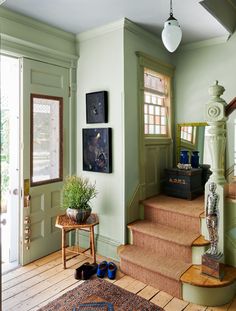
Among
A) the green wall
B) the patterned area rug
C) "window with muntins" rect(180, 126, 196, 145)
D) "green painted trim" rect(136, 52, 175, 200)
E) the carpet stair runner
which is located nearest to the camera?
the patterned area rug

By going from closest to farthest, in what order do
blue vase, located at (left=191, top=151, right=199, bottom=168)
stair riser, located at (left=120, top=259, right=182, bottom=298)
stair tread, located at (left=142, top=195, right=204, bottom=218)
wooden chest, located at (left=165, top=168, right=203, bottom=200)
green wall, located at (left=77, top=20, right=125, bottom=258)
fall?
stair riser, located at (left=120, top=259, right=182, bottom=298) < stair tread, located at (left=142, top=195, right=204, bottom=218) < green wall, located at (left=77, top=20, right=125, bottom=258) < wooden chest, located at (left=165, top=168, right=203, bottom=200) < blue vase, located at (left=191, top=151, right=199, bottom=168)

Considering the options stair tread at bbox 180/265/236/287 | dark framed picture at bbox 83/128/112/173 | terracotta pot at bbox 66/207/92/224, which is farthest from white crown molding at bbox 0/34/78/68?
stair tread at bbox 180/265/236/287

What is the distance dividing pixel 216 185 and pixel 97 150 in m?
1.46

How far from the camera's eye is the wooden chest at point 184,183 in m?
3.39

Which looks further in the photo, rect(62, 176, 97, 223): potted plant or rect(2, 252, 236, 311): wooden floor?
rect(62, 176, 97, 223): potted plant

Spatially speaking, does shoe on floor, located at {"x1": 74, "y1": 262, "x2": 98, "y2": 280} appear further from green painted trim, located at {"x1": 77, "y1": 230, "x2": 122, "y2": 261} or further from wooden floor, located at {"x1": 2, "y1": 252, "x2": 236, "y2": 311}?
green painted trim, located at {"x1": 77, "y1": 230, "x2": 122, "y2": 261}

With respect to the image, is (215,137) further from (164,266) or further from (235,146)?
(164,266)

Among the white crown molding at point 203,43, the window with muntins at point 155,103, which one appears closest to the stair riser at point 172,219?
the window with muntins at point 155,103

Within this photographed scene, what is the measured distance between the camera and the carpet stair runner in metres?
2.53

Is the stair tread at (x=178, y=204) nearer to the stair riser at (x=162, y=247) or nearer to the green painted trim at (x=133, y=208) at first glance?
the green painted trim at (x=133, y=208)

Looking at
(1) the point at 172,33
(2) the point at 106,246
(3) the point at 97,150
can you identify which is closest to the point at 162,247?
(2) the point at 106,246

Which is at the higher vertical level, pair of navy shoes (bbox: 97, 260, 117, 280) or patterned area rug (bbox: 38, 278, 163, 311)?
pair of navy shoes (bbox: 97, 260, 117, 280)

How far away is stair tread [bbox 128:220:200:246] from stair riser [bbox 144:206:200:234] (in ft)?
0.18

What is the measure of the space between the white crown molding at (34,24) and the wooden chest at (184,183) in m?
2.21
